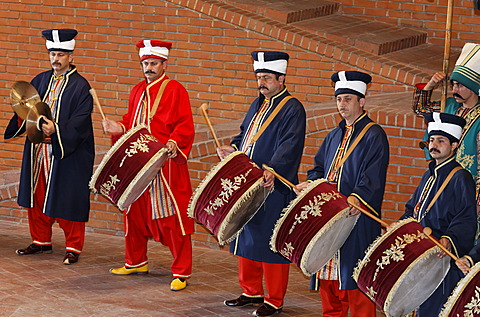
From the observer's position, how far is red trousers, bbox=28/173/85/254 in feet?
29.4

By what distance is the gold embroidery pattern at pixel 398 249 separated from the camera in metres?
5.98

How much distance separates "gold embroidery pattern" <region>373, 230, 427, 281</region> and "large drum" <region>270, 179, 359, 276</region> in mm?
493

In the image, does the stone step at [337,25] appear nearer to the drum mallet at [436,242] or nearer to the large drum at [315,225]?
the large drum at [315,225]

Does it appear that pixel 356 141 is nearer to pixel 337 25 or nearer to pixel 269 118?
pixel 269 118

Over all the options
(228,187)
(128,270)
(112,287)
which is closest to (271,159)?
(228,187)

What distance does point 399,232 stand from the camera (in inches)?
238

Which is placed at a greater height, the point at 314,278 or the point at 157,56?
the point at 157,56

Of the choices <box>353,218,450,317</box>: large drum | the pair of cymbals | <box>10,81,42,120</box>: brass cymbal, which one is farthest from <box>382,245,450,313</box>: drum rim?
<box>10,81,42,120</box>: brass cymbal

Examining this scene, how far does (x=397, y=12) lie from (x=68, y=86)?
4.45 metres

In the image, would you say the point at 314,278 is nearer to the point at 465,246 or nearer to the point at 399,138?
the point at 465,246

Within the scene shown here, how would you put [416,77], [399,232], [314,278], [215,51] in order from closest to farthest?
1. [399,232]
2. [314,278]
3. [416,77]
4. [215,51]

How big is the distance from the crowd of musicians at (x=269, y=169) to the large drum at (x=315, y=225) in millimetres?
125

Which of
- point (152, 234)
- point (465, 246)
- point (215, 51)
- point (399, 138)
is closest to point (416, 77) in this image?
point (399, 138)

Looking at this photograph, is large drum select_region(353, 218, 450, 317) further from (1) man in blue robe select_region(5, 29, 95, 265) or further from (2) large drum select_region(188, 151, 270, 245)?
(1) man in blue robe select_region(5, 29, 95, 265)
